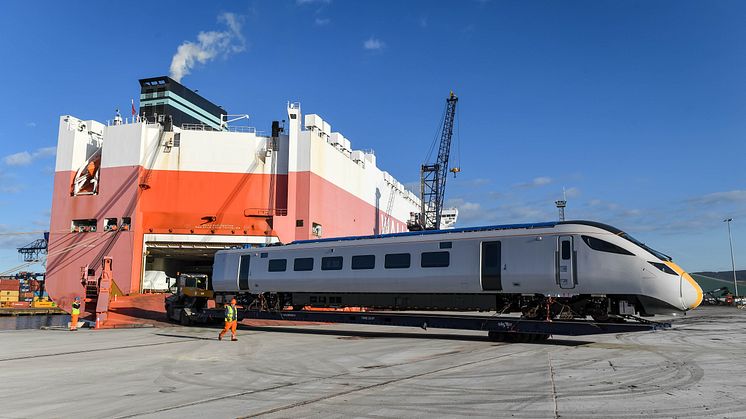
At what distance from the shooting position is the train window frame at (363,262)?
72.1 feet

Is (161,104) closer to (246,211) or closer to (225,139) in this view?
(225,139)

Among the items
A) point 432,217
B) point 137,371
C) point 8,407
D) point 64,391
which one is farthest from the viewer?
point 432,217

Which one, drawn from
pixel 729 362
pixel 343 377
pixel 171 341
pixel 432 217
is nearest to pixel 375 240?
pixel 171 341

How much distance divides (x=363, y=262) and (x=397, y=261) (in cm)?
171

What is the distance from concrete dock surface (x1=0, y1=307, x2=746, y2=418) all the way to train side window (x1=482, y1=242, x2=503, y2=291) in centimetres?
215

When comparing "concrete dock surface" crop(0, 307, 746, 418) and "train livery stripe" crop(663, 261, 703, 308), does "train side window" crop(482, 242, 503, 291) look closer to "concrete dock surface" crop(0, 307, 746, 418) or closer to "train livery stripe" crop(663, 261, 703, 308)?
"concrete dock surface" crop(0, 307, 746, 418)

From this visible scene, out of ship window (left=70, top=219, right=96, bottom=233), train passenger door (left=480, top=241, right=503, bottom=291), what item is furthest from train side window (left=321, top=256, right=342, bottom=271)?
ship window (left=70, top=219, right=96, bottom=233)

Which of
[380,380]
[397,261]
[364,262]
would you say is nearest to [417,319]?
[397,261]

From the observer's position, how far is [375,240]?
73.3 feet

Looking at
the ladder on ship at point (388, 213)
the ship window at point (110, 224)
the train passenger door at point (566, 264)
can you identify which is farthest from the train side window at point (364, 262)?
the ladder on ship at point (388, 213)

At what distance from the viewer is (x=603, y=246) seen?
16984 millimetres

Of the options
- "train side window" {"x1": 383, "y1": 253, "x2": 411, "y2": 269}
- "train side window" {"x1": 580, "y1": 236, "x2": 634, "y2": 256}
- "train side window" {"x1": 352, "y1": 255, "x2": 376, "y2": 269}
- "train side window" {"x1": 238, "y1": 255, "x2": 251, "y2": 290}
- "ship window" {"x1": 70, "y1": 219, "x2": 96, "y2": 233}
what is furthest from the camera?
"ship window" {"x1": 70, "y1": 219, "x2": 96, "y2": 233}

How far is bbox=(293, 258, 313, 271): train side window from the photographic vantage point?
24047 millimetres

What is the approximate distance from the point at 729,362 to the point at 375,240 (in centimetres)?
1306
